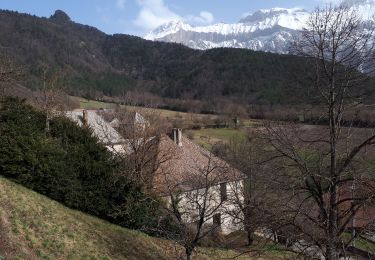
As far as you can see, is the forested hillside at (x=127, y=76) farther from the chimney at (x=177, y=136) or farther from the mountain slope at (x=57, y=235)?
the mountain slope at (x=57, y=235)

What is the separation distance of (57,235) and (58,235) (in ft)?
0.17

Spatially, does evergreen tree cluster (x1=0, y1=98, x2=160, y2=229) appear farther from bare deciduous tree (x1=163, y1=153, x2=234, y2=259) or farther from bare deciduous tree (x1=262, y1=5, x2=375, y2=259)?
bare deciduous tree (x1=262, y1=5, x2=375, y2=259)

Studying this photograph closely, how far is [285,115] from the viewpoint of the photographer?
14914mm

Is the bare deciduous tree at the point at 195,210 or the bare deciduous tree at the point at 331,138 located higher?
the bare deciduous tree at the point at 331,138

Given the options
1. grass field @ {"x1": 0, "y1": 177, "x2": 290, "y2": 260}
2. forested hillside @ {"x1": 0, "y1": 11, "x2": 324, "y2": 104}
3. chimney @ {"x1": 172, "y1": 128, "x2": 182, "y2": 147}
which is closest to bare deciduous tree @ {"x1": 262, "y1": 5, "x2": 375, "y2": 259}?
grass field @ {"x1": 0, "y1": 177, "x2": 290, "y2": 260}

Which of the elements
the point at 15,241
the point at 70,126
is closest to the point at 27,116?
the point at 70,126

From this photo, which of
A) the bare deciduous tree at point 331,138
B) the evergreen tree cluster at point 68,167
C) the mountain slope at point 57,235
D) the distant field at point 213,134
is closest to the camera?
the bare deciduous tree at point 331,138

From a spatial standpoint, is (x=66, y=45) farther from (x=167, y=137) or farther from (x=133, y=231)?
(x=133, y=231)

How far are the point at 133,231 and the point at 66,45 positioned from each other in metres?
171

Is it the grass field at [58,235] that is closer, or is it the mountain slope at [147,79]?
the grass field at [58,235]

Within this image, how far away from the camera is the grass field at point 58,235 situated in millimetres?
14945

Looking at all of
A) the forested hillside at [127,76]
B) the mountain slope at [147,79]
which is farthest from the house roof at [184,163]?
the forested hillside at [127,76]

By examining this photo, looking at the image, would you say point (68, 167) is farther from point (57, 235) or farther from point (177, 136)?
point (177, 136)

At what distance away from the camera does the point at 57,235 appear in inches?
658
